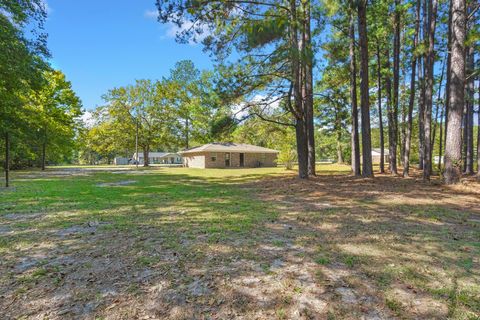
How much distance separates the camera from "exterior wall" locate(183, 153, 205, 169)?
1144 inches

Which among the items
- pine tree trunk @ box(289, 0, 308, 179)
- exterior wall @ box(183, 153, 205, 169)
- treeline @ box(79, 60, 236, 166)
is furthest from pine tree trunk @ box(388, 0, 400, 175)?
treeline @ box(79, 60, 236, 166)

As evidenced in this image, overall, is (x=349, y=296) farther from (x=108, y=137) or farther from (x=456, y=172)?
(x=108, y=137)

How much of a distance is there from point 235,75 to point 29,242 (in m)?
8.24

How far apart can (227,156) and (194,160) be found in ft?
13.3

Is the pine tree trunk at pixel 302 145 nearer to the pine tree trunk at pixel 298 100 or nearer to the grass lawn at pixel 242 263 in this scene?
the pine tree trunk at pixel 298 100

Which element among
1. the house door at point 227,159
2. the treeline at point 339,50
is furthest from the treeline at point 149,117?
the treeline at point 339,50

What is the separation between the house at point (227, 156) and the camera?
94.4 ft

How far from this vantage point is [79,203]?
6.84 metres

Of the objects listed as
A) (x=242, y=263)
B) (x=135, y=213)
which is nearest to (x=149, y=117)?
(x=135, y=213)

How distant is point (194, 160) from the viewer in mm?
30781

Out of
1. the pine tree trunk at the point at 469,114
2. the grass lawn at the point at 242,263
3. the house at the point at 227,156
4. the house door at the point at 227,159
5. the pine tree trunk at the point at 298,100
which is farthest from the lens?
the house door at the point at 227,159

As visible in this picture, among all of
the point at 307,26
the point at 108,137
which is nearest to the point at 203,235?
the point at 307,26

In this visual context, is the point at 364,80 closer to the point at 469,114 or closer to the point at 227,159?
the point at 469,114

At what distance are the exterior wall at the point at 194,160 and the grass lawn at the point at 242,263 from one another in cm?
2319
